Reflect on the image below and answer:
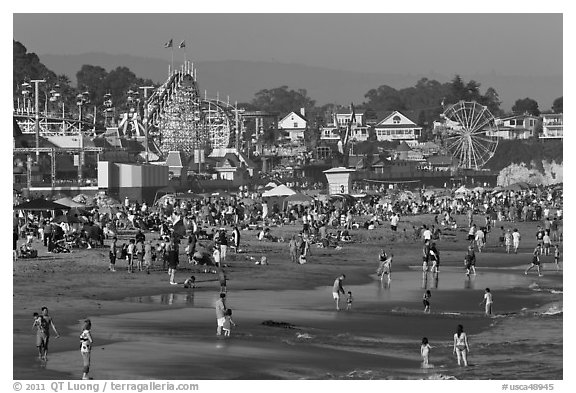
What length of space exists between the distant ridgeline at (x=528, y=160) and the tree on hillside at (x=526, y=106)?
28436mm

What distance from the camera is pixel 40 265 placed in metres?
30.2

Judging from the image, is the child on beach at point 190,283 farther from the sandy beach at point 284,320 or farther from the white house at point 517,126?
the white house at point 517,126

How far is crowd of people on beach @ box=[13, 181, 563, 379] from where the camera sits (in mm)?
29719

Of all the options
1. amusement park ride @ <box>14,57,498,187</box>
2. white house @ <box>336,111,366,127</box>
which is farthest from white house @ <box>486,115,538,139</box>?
amusement park ride @ <box>14,57,498,187</box>

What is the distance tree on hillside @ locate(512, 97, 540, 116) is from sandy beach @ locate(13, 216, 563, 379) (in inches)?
5020

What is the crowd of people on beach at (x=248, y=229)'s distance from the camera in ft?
97.5

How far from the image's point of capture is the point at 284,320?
25516mm

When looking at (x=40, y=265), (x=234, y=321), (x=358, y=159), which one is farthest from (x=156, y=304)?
(x=358, y=159)

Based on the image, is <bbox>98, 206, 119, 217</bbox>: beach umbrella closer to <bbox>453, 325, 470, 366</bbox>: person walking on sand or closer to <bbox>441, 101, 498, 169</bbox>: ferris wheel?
<bbox>453, 325, 470, 366</bbox>: person walking on sand

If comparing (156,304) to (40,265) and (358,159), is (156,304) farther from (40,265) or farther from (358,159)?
(358,159)

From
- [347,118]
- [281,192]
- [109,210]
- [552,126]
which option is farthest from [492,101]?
[109,210]

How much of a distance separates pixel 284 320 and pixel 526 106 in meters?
146

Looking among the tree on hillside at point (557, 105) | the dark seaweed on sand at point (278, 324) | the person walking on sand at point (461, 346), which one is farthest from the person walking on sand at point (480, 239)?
the tree on hillside at point (557, 105)
